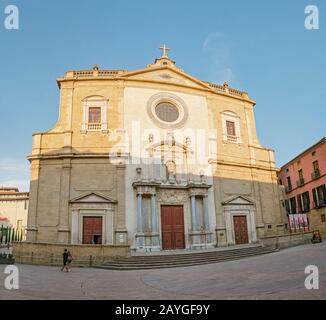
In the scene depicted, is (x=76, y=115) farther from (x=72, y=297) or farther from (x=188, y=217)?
(x=72, y=297)

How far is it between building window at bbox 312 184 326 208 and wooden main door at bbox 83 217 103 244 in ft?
69.0

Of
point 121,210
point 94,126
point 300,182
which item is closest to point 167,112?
point 94,126

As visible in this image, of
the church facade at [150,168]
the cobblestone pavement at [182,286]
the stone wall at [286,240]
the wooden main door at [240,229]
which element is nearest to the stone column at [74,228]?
the church facade at [150,168]

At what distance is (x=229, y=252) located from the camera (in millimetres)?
17531

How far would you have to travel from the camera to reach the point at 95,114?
21828mm

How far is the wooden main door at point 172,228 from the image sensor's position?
66.3 feet

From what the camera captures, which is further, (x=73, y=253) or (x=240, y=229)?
(x=240, y=229)

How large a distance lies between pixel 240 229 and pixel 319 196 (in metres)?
11.1

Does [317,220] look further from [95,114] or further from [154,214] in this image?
[95,114]

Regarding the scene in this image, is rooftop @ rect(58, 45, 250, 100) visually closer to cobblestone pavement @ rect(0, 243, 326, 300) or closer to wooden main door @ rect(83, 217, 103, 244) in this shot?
wooden main door @ rect(83, 217, 103, 244)
